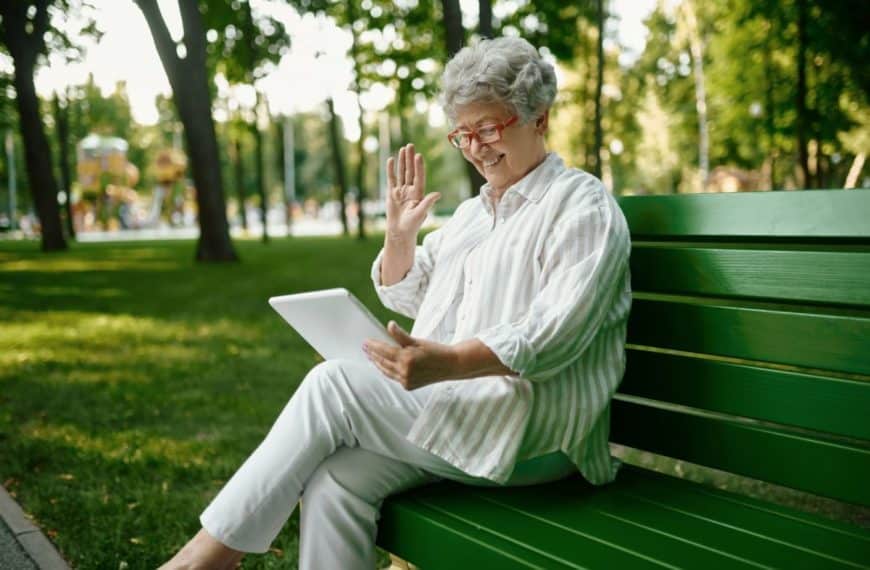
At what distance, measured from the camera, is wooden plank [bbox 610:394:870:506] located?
2.03 m

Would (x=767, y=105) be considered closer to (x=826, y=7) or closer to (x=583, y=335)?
(x=826, y=7)

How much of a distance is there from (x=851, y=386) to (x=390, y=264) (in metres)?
1.34

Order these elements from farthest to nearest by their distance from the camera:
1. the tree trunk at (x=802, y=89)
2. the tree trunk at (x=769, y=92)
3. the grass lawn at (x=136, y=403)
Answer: the tree trunk at (x=769, y=92) < the tree trunk at (x=802, y=89) < the grass lawn at (x=136, y=403)

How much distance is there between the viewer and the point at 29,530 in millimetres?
3303

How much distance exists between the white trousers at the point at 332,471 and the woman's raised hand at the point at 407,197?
1.84ft

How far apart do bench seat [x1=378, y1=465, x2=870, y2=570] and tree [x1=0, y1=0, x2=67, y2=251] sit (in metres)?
20.5

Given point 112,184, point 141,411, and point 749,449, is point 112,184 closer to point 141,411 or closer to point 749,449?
point 141,411

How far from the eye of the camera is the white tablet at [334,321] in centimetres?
213

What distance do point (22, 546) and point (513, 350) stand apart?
215cm

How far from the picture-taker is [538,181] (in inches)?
93.9

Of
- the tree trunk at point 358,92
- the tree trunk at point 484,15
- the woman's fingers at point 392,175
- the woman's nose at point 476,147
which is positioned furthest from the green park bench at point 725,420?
the tree trunk at point 358,92

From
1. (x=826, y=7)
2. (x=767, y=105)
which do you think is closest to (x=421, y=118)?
(x=767, y=105)

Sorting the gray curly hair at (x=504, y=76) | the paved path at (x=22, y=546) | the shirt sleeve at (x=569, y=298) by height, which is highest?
the gray curly hair at (x=504, y=76)

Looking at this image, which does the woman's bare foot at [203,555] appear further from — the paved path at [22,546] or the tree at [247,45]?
the tree at [247,45]
